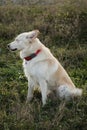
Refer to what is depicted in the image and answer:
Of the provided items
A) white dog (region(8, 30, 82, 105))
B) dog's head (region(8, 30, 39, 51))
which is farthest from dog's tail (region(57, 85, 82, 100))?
dog's head (region(8, 30, 39, 51))

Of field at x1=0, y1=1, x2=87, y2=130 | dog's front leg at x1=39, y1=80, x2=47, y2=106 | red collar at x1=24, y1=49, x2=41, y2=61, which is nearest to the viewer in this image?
field at x1=0, y1=1, x2=87, y2=130

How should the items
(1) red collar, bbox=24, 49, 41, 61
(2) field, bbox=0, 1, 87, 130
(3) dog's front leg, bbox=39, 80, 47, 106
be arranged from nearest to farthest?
(2) field, bbox=0, 1, 87, 130
(3) dog's front leg, bbox=39, 80, 47, 106
(1) red collar, bbox=24, 49, 41, 61

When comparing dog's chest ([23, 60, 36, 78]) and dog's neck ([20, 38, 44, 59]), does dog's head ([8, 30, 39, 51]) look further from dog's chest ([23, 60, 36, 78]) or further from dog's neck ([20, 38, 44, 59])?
dog's chest ([23, 60, 36, 78])

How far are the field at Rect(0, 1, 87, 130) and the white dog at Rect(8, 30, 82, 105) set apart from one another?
0.19m

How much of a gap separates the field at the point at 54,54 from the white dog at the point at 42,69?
0.19 meters

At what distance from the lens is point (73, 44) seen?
32.6 feet

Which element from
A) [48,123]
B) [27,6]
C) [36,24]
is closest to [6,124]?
[48,123]

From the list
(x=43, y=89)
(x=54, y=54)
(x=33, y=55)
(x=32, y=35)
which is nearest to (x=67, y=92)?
(x=43, y=89)

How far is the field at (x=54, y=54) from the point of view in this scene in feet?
18.2

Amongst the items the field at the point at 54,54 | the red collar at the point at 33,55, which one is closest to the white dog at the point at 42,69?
the red collar at the point at 33,55

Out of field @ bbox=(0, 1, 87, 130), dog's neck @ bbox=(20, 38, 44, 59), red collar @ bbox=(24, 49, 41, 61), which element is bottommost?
field @ bbox=(0, 1, 87, 130)

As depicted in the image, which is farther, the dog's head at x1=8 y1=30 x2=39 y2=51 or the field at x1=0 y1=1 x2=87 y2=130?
the dog's head at x1=8 y1=30 x2=39 y2=51

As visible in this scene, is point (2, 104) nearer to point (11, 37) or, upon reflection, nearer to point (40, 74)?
point (40, 74)

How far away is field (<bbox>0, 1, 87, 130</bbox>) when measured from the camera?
554 cm
